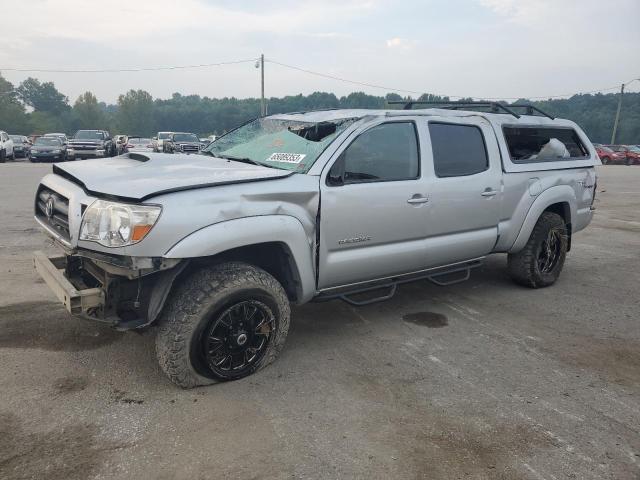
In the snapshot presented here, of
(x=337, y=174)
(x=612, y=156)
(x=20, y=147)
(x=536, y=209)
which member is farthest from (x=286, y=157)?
(x=612, y=156)

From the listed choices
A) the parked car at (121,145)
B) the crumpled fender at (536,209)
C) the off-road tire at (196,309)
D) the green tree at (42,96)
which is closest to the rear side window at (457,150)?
the crumpled fender at (536,209)

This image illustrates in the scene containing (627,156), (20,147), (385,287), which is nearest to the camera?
(385,287)

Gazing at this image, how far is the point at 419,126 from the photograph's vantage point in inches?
161

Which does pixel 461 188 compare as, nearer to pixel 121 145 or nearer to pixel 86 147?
pixel 86 147

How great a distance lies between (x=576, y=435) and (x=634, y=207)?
11.9m

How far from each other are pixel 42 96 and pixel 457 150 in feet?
409

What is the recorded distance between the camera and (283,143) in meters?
3.88

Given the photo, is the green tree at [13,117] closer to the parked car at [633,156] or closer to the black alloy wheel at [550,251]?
the parked car at [633,156]

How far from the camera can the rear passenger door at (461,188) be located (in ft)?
13.5

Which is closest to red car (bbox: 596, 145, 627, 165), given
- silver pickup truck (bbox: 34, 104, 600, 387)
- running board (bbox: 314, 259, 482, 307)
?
silver pickup truck (bbox: 34, 104, 600, 387)

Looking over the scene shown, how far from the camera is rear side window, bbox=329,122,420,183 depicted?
3.60 metres

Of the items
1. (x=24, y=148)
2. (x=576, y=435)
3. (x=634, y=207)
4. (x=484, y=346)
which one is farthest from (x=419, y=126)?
(x=24, y=148)

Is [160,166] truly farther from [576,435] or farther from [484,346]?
[576,435]

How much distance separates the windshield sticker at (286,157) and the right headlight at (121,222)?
1178mm
